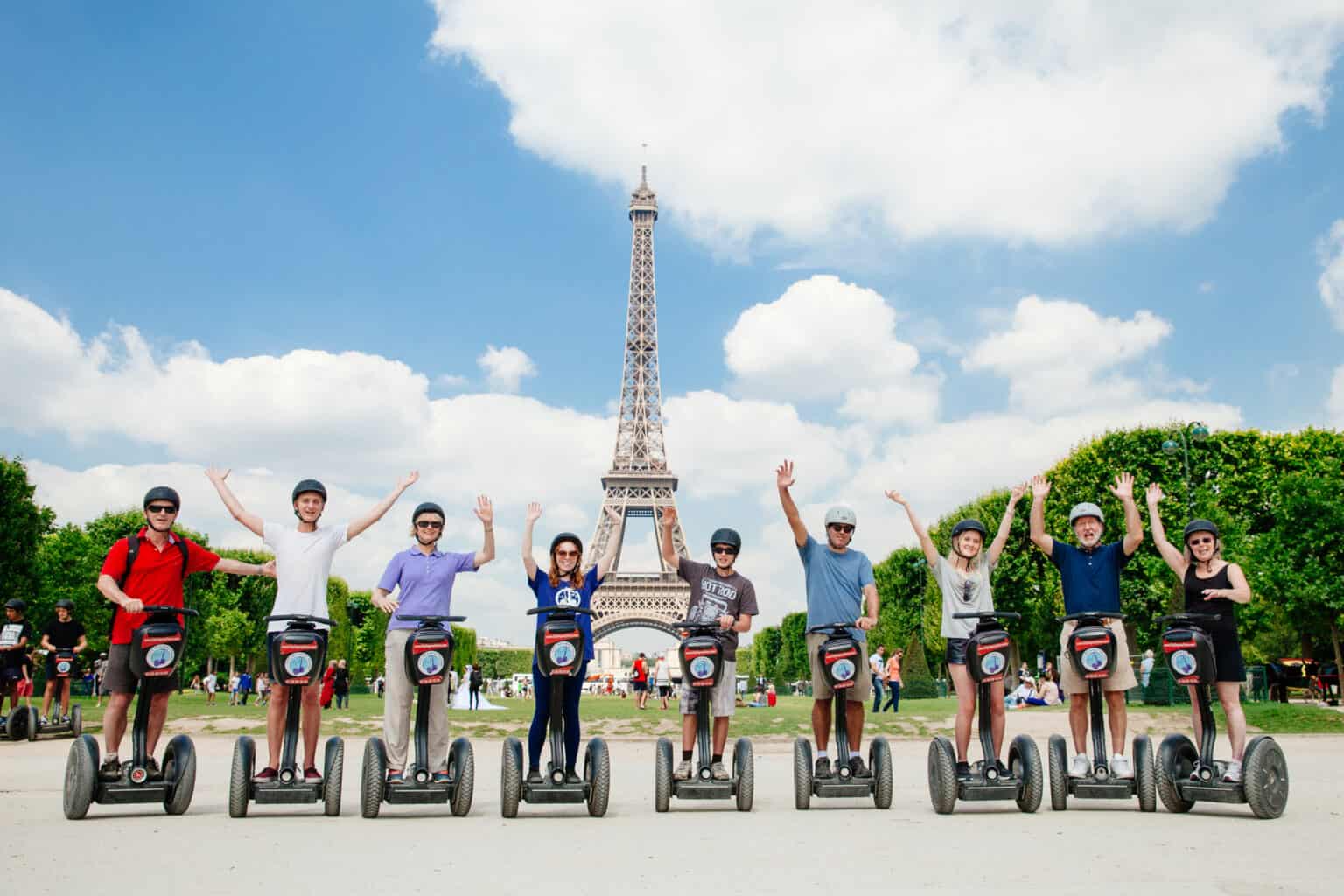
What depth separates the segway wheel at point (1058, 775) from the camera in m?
7.51

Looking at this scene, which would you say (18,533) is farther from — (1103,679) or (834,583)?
(1103,679)

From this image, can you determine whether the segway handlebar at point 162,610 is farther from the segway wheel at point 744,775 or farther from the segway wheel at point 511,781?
the segway wheel at point 744,775

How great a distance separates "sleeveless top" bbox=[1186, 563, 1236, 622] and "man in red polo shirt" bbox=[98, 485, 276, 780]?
624 cm

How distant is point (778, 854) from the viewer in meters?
5.61

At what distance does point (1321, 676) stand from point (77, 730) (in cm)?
3719

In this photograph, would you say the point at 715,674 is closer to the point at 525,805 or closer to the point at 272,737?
the point at 525,805

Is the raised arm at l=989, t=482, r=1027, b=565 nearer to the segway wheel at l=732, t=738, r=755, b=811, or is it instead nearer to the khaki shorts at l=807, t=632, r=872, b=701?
the khaki shorts at l=807, t=632, r=872, b=701

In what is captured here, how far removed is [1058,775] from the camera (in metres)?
7.52

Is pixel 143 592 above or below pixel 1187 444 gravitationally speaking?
below

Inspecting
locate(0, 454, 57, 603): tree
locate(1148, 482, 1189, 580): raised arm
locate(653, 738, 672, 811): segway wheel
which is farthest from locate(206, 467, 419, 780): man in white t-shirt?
locate(0, 454, 57, 603): tree

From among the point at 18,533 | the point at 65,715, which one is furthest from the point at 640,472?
the point at 65,715

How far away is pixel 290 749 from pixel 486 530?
188cm

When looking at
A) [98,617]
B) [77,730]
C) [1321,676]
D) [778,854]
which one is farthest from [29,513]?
[1321,676]

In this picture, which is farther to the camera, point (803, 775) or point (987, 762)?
point (803, 775)
